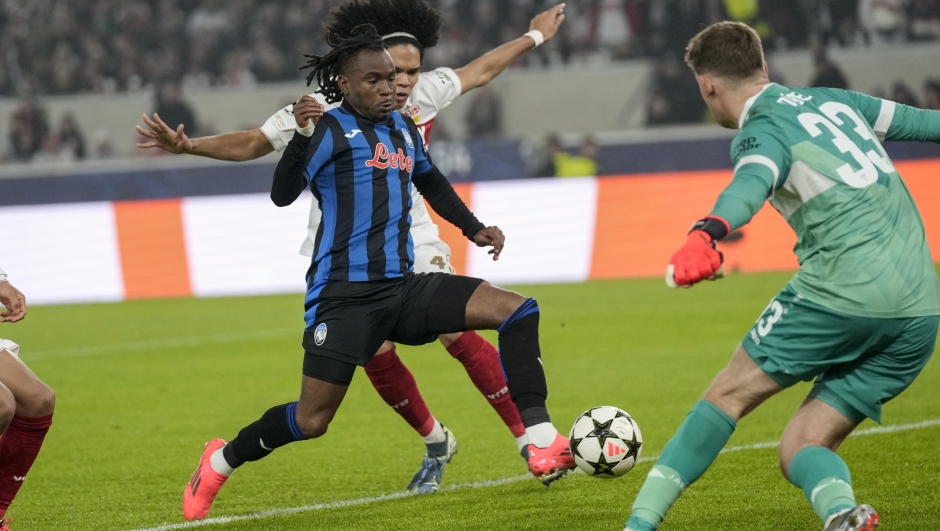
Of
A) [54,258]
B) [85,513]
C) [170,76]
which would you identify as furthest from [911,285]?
[170,76]

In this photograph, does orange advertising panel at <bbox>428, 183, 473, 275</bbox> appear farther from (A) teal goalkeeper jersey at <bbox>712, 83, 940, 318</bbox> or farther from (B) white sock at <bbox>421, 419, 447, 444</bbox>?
(A) teal goalkeeper jersey at <bbox>712, 83, 940, 318</bbox>

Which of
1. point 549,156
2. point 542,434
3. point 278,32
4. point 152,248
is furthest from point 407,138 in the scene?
point 278,32

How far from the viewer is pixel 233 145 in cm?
463

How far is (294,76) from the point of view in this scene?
20484 millimetres

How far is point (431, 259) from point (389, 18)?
1.23m

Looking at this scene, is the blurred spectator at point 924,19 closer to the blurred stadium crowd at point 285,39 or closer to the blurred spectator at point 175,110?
the blurred stadium crowd at point 285,39

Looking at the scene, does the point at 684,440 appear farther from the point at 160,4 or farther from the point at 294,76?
the point at 160,4

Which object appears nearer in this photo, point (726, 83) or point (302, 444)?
point (726, 83)

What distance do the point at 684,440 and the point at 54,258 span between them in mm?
12384

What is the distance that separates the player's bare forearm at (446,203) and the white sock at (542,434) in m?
0.94

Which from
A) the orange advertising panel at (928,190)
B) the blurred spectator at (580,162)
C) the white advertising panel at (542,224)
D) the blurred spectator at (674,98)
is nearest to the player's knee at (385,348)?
the white advertising panel at (542,224)

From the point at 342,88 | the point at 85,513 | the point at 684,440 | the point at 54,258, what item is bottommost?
the point at 54,258

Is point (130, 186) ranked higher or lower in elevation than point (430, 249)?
lower

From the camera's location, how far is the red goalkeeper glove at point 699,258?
3.12 metres
